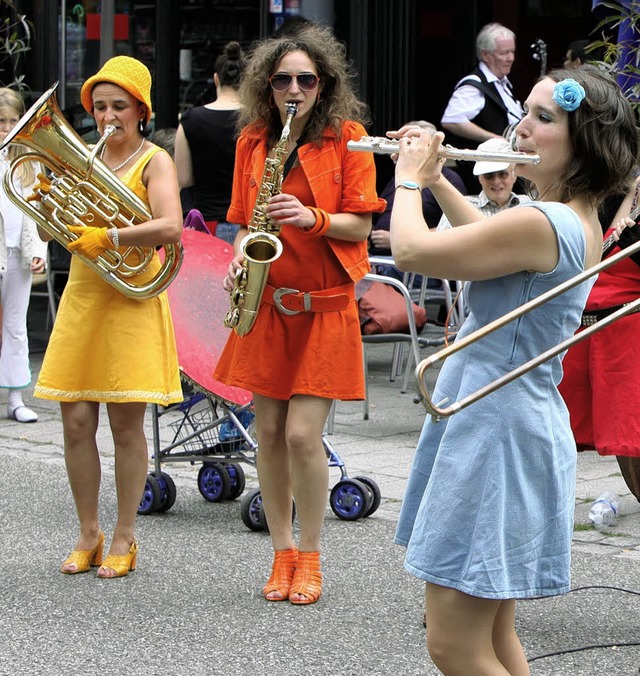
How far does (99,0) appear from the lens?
11.3 m

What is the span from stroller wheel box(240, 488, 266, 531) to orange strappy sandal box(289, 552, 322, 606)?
0.82m

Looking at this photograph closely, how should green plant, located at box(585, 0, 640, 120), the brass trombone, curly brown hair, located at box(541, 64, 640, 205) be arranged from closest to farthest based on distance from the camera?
the brass trombone → curly brown hair, located at box(541, 64, 640, 205) → green plant, located at box(585, 0, 640, 120)

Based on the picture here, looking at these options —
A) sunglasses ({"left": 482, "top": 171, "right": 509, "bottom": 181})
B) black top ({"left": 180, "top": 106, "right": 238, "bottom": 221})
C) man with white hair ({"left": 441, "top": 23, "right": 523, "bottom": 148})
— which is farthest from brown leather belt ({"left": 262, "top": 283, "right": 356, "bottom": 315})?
man with white hair ({"left": 441, "top": 23, "right": 523, "bottom": 148})

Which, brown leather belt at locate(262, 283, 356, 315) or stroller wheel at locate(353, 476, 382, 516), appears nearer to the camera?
brown leather belt at locate(262, 283, 356, 315)

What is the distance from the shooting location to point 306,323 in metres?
4.62

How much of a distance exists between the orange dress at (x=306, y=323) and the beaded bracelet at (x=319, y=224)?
0.35ft

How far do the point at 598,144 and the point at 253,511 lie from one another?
3.00 m

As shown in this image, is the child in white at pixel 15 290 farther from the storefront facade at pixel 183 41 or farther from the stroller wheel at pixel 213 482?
the storefront facade at pixel 183 41

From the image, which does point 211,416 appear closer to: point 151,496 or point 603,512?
point 151,496

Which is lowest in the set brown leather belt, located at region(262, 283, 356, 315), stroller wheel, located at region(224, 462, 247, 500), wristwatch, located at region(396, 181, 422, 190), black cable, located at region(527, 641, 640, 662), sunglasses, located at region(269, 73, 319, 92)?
stroller wheel, located at region(224, 462, 247, 500)

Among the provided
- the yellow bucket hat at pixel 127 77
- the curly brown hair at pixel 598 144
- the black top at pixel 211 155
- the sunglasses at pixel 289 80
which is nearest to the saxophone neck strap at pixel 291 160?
the sunglasses at pixel 289 80

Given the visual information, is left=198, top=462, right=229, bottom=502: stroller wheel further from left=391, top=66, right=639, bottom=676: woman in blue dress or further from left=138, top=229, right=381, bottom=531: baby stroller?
left=391, top=66, right=639, bottom=676: woman in blue dress

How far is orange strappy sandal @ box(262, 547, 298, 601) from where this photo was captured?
4620mm

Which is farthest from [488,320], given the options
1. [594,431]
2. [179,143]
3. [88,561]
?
[179,143]
